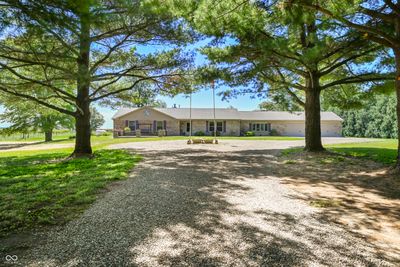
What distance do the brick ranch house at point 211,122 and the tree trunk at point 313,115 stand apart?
76.6ft

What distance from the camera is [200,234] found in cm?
351

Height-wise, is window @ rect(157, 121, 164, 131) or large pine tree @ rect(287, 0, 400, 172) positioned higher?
large pine tree @ rect(287, 0, 400, 172)

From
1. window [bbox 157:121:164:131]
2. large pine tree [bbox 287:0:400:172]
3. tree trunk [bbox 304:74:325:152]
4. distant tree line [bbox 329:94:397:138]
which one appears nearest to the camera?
large pine tree [bbox 287:0:400:172]

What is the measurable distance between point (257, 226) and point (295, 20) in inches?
217

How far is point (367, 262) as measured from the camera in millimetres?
2871

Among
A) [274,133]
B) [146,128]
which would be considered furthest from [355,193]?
[274,133]

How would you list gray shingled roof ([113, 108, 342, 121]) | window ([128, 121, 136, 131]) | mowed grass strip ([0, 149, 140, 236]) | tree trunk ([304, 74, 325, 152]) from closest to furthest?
mowed grass strip ([0, 149, 140, 236]) < tree trunk ([304, 74, 325, 152]) < window ([128, 121, 136, 131]) < gray shingled roof ([113, 108, 342, 121])

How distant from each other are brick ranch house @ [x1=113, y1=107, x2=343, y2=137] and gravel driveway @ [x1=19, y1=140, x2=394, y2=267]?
30421 millimetres

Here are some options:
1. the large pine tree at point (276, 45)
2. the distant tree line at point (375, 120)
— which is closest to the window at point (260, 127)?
the distant tree line at point (375, 120)

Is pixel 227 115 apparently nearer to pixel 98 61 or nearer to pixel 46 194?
pixel 98 61

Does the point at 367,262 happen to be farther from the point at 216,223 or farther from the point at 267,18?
the point at 267,18

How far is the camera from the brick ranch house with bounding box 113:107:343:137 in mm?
35656

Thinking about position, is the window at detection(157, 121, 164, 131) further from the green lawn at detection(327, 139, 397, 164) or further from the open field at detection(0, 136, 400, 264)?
the open field at detection(0, 136, 400, 264)

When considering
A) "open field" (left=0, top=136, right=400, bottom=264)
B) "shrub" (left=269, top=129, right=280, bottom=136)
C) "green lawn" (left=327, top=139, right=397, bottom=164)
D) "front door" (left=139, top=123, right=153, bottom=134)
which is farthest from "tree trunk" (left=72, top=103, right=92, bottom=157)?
"shrub" (left=269, top=129, right=280, bottom=136)
